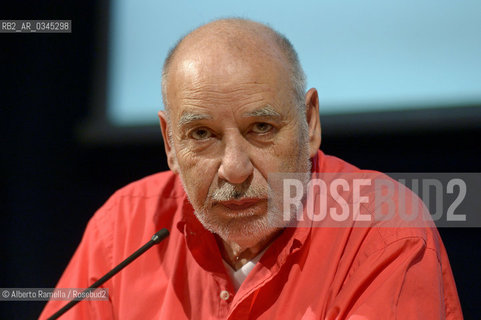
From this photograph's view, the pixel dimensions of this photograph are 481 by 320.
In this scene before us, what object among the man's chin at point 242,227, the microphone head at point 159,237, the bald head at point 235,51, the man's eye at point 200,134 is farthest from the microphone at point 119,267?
the bald head at point 235,51

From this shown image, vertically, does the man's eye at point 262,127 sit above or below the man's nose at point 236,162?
above

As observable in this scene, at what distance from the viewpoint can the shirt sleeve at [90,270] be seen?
1647mm

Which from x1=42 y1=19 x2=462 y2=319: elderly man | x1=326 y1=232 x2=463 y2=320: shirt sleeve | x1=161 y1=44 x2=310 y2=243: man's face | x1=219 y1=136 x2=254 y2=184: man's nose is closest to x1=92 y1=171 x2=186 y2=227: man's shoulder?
x1=42 y1=19 x2=462 y2=319: elderly man

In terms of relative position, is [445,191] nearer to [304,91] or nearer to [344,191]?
[344,191]

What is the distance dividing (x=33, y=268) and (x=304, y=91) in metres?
1.54

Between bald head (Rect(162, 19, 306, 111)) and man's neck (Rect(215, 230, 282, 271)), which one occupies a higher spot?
bald head (Rect(162, 19, 306, 111))

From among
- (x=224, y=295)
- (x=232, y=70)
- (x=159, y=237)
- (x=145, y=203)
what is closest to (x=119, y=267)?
(x=159, y=237)

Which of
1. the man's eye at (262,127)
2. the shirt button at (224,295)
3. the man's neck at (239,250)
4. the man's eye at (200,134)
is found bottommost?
the shirt button at (224,295)

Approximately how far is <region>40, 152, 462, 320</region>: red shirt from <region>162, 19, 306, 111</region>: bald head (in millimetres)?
286

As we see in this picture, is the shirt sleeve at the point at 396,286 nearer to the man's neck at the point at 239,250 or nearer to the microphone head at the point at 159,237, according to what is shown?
the man's neck at the point at 239,250

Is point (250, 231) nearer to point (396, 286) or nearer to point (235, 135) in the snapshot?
point (235, 135)

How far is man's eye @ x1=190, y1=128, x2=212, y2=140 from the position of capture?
149cm

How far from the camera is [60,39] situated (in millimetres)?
2584

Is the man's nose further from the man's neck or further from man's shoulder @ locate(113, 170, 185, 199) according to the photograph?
man's shoulder @ locate(113, 170, 185, 199)
